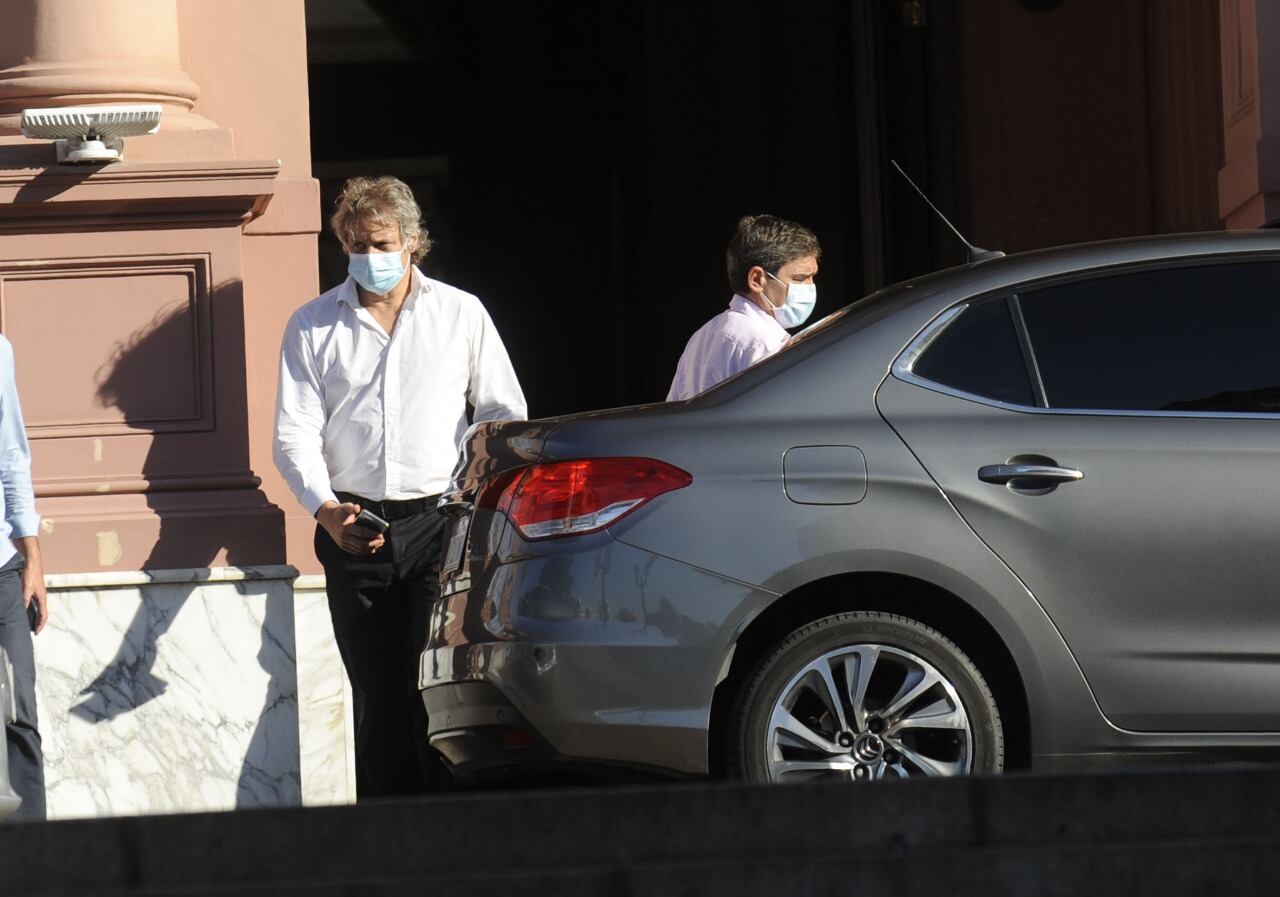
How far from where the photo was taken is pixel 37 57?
8508 millimetres

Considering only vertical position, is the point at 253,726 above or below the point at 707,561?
below

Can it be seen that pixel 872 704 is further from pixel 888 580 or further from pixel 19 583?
pixel 19 583

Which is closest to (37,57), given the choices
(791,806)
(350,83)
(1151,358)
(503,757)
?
(503,757)

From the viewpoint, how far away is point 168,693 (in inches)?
320

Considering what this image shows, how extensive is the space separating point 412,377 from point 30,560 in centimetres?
129

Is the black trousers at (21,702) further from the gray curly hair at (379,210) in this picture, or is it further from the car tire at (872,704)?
the car tire at (872,704)

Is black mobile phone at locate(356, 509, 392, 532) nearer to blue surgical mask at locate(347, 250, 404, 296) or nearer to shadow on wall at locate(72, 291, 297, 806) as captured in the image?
blue surgical mask at locate(347, 250, 404, 296)

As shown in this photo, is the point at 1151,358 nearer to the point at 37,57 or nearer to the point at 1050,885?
the point at 1050,885

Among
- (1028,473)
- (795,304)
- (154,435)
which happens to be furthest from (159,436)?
(1028,473)

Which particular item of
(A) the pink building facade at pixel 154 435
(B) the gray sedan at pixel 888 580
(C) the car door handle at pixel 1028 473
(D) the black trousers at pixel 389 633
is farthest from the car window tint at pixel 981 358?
(A) the pink building facade at pixel 154 435

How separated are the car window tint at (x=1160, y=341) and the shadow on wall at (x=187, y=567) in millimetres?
3515

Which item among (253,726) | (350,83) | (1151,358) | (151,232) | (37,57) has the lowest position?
(253,726)

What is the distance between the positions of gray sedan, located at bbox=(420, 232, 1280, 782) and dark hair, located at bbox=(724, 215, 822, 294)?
1.86m

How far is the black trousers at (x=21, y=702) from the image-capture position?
6770 mm
